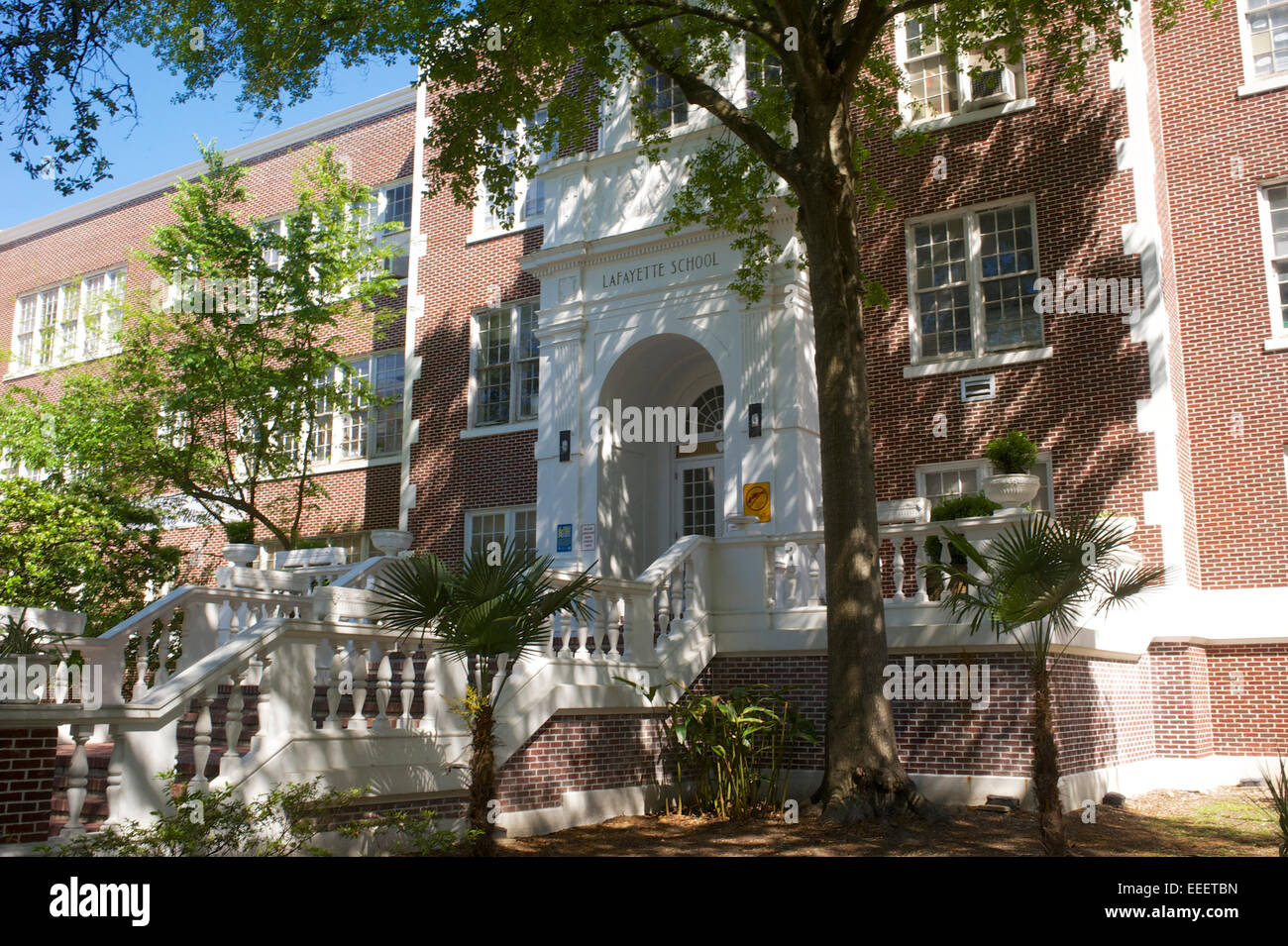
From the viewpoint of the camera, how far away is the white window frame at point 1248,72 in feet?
53.4

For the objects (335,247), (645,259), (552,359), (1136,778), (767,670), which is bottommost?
(1136,778)

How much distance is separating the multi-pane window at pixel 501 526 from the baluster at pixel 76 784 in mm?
12595

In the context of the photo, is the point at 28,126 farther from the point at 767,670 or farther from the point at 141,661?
the point at 767,670

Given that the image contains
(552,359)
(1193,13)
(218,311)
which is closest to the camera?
(1193,13)

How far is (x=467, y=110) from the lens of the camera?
15.0 metres

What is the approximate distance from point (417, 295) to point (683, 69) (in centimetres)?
1076

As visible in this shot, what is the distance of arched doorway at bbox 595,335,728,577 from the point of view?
60.4ft

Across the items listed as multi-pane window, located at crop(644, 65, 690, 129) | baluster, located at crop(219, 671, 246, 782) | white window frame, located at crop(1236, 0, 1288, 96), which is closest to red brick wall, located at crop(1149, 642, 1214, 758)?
white window frame, located at crop(1236, 0, 1288, 96)

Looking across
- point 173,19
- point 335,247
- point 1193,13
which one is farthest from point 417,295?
point 1193,13

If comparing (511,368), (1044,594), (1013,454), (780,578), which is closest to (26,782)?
(1044,594)

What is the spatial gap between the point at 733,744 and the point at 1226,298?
9.87 m

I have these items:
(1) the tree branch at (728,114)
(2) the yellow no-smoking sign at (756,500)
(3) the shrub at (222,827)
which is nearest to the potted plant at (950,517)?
(2) the yellow no-smoking sign at (756,500)

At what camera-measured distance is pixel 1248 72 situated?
54.5 feet

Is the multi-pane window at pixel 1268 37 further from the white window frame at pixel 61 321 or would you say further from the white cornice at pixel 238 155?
the white window frame at pixel 61 321
